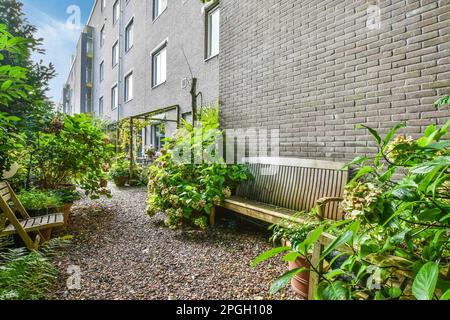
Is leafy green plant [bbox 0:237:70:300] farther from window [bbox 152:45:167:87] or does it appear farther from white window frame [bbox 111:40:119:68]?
white window frame [bbox 111:40:119:68]

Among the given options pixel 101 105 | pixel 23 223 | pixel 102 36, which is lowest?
pixel 23 223

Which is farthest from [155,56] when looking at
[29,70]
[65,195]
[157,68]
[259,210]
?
[259,210]

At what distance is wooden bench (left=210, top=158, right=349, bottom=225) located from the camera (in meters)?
3.15

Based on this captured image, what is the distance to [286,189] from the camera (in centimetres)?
371

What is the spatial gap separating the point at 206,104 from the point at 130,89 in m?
7.72

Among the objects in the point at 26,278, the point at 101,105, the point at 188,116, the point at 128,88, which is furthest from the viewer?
the point at 101,105

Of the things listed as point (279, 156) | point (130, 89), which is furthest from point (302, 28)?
point (130, 89)

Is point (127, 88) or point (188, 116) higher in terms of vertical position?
point (127, 88)

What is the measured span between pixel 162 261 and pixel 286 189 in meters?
1.92

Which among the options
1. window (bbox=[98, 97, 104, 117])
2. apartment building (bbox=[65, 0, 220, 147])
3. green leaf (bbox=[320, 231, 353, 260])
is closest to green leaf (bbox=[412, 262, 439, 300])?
green leaf (bbox=[320, 231, 353, 260])

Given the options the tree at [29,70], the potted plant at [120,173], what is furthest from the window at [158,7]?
the tree at [29,70]

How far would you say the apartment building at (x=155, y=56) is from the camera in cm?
695

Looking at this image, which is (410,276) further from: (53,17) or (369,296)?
(53,17)

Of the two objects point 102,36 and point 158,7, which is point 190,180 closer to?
point 158,7
